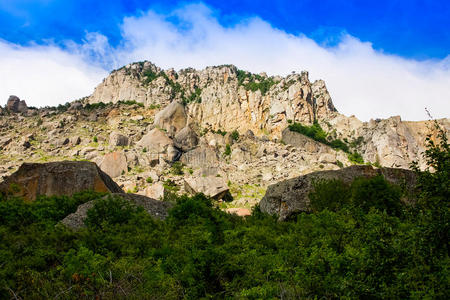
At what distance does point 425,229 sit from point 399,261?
0.88 m

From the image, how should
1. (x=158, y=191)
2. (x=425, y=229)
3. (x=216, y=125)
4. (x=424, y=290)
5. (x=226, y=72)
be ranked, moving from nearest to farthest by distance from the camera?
1. (x=424, y=290)
2. (x=425, y=229)
3. (x=158, y=191)
4. (x=216, y=125)
5. (x=226, y=72)

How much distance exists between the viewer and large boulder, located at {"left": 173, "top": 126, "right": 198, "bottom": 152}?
87062 mm

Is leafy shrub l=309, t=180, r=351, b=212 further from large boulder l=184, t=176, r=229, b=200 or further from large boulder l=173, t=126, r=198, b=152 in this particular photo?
large boulder l=173, t=126, r=198, b=152

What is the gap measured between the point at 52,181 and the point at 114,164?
3621 centimetres

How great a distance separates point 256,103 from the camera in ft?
364

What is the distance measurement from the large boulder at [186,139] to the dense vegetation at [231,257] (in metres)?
62.4

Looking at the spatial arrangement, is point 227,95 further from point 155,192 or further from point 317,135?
point 155,192

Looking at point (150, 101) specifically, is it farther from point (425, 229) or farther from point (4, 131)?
point (425, 229)

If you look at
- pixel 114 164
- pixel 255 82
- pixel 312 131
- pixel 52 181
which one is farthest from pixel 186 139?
pixel 52 181

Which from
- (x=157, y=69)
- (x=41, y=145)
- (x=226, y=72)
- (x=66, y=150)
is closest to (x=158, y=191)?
(x=66, y=150)

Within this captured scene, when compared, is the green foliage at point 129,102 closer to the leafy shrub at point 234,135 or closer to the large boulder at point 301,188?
the leafy shrub at point 234,135

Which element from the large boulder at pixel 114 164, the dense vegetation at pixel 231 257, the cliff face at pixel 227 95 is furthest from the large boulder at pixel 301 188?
the cliff face at pixel 227 95

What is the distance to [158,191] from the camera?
56.9 metres

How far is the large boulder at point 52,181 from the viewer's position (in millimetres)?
35000
